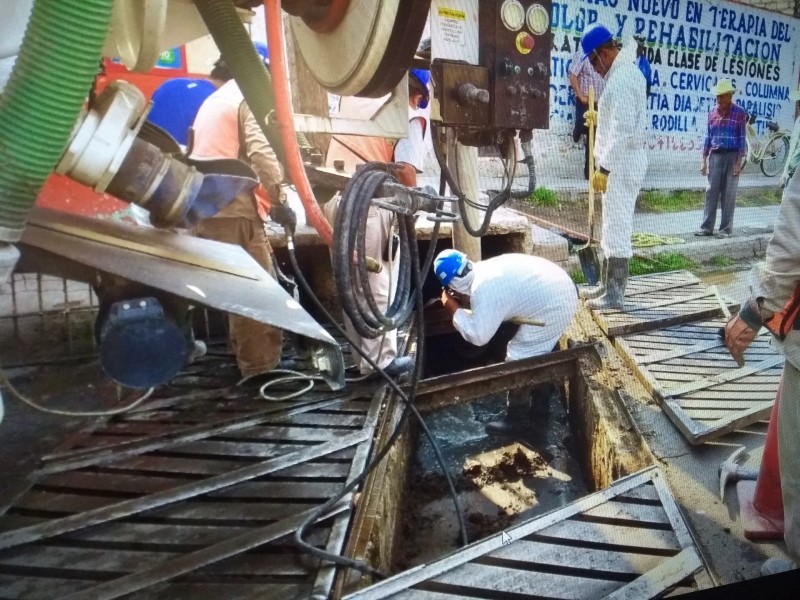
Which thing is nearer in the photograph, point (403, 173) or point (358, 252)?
point (358, 252)

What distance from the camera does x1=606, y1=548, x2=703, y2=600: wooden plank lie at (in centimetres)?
136

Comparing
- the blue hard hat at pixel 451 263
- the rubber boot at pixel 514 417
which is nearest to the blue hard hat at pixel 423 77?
the blue hard hat at pixel 451 263

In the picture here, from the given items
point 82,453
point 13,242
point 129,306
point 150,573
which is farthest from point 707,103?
point 82,453

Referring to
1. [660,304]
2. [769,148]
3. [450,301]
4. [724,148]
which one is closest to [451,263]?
[450,301]

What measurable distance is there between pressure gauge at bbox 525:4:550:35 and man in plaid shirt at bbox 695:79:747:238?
0.59 m

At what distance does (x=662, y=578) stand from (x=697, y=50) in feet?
5.10

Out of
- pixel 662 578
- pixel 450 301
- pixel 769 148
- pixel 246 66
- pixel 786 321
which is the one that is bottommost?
pixel 662 578

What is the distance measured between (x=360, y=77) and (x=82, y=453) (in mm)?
1603

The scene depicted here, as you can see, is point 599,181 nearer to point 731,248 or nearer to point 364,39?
point 731,248

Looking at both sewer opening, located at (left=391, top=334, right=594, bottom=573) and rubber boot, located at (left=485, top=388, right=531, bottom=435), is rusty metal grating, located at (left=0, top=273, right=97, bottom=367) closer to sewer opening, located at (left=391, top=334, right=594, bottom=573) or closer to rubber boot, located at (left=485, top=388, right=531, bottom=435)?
sewer opening, located at (left=391, top=334, right=594, bottom=573)

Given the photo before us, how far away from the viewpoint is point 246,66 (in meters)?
1.42

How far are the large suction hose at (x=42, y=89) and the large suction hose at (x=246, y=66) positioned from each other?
415mm

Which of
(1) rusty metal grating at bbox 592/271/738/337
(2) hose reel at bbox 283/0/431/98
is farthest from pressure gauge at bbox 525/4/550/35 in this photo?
(1) rusty metal grating at bbox 592/271/738/337

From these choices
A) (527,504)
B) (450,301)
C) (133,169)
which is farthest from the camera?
(450,301)
